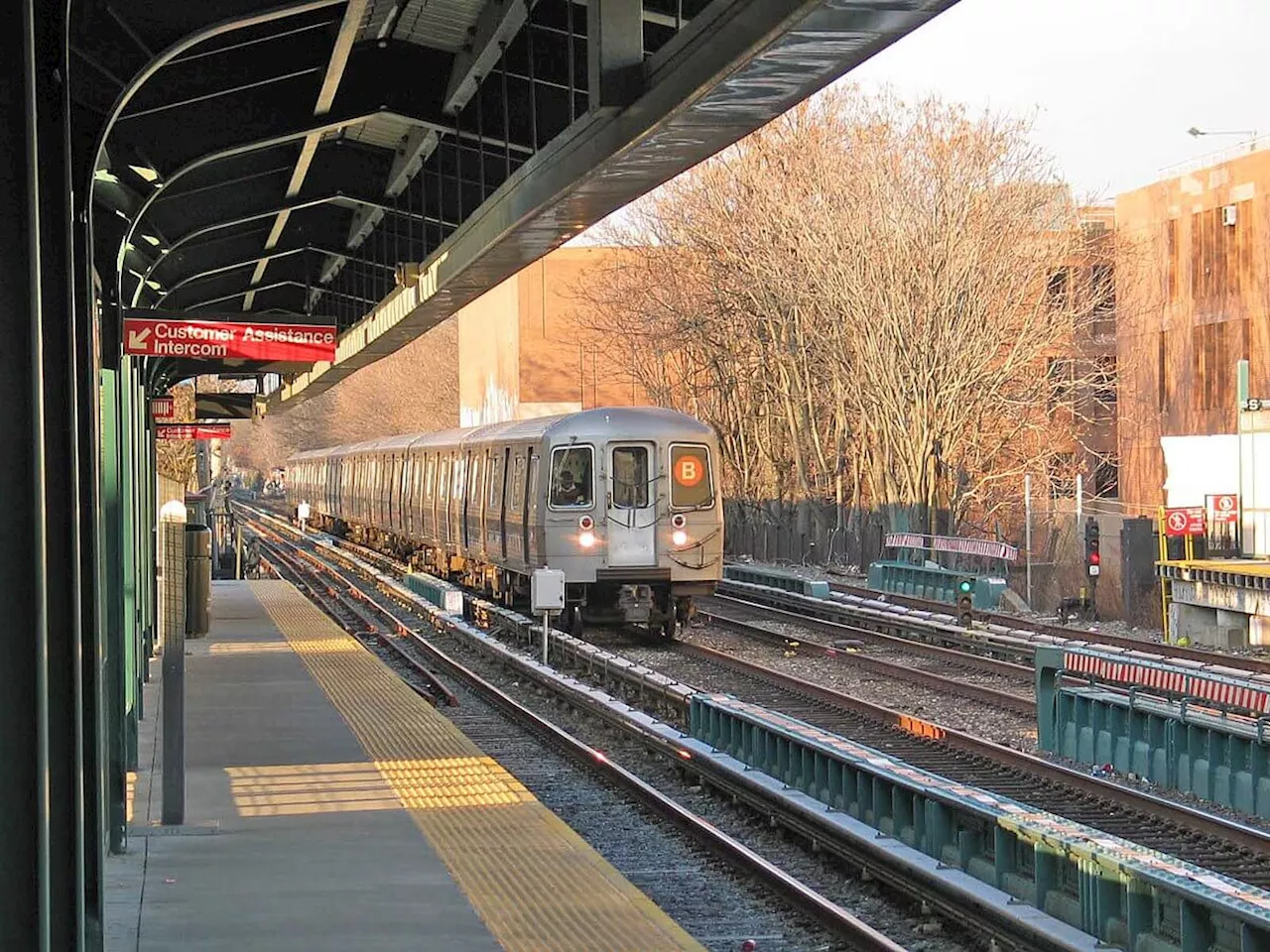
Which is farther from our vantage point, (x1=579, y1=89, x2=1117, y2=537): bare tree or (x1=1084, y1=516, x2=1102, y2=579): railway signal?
(x1=579, y1=89, x2=1117, y2=537): bare tree

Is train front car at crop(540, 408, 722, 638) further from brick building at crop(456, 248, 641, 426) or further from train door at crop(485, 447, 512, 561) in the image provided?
brick building at crop(456, 248, 641, 426)

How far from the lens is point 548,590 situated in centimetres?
1806

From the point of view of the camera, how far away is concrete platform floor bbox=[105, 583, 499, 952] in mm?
7508

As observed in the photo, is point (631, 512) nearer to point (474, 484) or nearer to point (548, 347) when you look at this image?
point (474, 484)

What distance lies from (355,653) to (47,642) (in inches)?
586

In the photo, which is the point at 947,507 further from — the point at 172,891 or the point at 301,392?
the point at 172,891

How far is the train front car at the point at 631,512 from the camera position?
2138cm

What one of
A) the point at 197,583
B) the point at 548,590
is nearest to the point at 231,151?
the point at 197,583

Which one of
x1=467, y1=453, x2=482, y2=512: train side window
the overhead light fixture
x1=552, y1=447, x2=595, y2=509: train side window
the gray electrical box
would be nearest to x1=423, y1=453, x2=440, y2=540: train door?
x1=467, y1=453, x2=482, y2=512: train side window

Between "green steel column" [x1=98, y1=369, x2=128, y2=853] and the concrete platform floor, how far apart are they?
9.9 inches

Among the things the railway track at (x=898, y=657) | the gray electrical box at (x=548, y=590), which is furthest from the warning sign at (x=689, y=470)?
the gray electrical box at (x=548, y=590)

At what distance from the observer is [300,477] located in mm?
65000

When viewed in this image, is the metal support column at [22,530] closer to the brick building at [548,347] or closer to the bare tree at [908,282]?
the bare tree at [908,282]

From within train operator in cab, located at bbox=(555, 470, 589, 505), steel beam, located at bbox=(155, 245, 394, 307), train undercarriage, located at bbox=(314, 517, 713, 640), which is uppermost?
steel beam, located at bbox=(155, 245, 394, 307)
